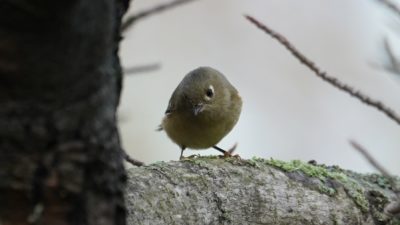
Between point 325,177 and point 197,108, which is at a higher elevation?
point 325,177

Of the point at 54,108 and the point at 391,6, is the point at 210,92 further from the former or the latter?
the point at 54,108

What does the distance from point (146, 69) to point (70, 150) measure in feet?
2.82

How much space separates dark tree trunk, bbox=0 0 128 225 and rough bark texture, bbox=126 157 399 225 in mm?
1032

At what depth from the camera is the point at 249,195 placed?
2.41 meters

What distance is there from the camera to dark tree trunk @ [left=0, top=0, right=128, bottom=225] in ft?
3.28

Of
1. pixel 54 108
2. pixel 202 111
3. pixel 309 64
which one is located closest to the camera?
pixel 54 108

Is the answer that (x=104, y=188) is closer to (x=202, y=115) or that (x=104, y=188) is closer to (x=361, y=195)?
(x=361, y=195)

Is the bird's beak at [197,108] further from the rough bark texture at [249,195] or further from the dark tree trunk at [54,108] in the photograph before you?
the dark tree trunk at [54,108]

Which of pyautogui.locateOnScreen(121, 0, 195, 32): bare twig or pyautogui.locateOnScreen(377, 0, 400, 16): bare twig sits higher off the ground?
pyautogui.locateOnScreen(377, 0, 400, 16): bare twig

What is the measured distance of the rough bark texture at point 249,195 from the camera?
7.30 ft

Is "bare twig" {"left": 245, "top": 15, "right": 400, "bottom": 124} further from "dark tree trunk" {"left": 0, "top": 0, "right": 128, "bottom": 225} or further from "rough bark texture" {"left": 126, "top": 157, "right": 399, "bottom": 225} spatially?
"dark tree trunk" {"left": 0, "top": 0, "right": 128, "bottom": 225}

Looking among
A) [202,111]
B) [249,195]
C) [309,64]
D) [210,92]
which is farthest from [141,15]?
[210,92]

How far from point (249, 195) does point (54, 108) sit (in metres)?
1.44

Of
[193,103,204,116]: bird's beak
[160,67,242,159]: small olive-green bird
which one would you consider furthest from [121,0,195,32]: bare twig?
[193,103,204,116]: bird's beak
